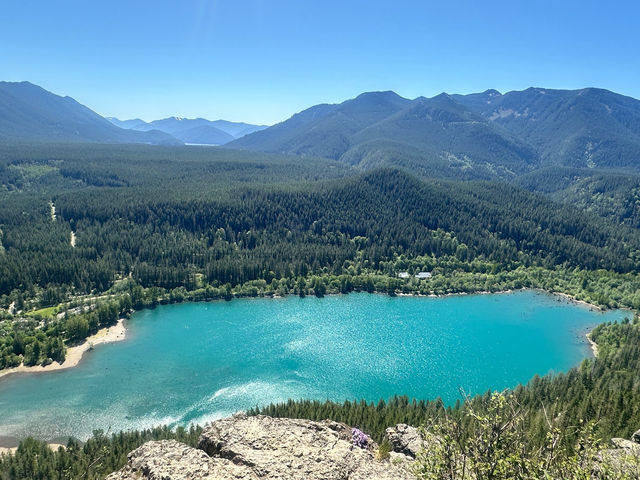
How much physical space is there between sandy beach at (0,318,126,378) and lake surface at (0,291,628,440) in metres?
2.11

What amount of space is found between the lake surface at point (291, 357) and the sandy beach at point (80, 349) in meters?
2.11

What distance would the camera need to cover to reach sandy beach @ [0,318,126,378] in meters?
82.0

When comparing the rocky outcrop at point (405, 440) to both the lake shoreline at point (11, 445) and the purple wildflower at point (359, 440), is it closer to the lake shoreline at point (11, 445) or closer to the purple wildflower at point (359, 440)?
the purple wildflower at point (359, 440)

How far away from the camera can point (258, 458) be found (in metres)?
24.5

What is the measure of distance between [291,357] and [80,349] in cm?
→ 4652

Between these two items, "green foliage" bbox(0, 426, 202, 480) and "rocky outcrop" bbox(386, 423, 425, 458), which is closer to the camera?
"rocky outcrop" bbox(386, 423, 425, 458)

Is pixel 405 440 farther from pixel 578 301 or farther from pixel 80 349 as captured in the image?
pixel 578 301

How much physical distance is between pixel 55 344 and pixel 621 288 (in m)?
160

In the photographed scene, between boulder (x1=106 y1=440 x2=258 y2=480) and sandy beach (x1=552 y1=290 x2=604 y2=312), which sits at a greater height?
boulder (x1=106 y1=440 x2=258 y2=480)

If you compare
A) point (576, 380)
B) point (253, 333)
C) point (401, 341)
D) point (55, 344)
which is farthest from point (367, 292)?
point (55, 344)

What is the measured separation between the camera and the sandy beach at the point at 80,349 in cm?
8200

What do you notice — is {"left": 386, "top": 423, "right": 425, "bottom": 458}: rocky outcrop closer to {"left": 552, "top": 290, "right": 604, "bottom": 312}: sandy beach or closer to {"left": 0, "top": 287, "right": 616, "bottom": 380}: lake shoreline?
{"left": 0, "top": 287, "right": 616, "bottom": 380}: lake shoreline

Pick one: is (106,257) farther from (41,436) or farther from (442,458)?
(442,458)

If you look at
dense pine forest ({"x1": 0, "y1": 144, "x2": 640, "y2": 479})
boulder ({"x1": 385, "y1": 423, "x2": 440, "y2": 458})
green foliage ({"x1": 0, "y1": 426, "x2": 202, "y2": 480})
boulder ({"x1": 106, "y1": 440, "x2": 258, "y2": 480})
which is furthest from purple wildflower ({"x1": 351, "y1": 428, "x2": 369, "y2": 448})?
green foliage ({"x1": 0, "y1": 426, "x2": 202, "y2": 480})
